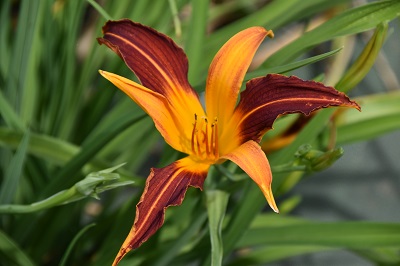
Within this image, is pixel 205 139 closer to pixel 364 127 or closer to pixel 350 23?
pixel 350 23

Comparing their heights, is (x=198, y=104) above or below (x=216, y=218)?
above

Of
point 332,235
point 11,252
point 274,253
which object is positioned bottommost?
point 274,253

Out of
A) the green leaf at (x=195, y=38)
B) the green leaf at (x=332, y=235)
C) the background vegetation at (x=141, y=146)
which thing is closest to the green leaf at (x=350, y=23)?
the background vegetation at (x=141, y=146)

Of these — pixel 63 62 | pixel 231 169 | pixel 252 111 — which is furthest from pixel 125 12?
pixel 252 111

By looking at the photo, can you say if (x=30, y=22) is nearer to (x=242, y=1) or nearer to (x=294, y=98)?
(x=294, y=98)

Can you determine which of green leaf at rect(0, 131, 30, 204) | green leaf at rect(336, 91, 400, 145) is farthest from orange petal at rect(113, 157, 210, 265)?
green leaf at rect(336, 91, 400, 145)

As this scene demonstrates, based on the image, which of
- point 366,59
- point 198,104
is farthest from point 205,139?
point 366,59
